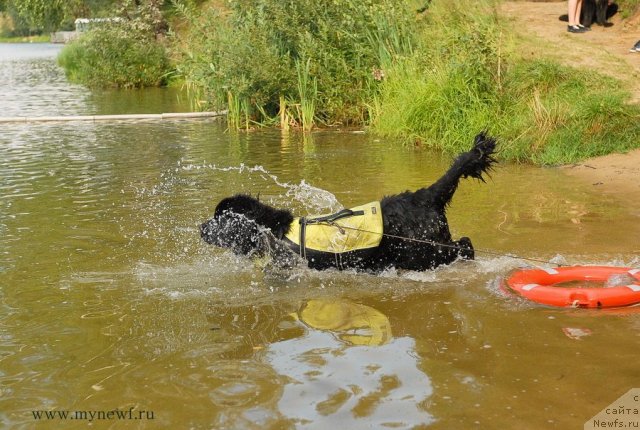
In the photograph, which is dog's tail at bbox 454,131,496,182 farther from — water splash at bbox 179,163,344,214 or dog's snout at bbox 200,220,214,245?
water splash at bbox 179,163,344,214

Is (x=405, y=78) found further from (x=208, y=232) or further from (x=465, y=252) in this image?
(x=208, y=232)

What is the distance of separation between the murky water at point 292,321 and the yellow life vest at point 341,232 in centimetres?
26

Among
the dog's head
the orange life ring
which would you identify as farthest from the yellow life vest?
the orange life ring

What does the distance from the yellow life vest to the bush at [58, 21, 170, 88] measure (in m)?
20.0

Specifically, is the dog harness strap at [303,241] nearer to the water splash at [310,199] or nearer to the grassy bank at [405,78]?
the water splash at [310,199]

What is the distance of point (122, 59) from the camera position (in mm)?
24922

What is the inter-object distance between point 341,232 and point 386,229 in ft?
1.07

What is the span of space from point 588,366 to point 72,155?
31.6ft

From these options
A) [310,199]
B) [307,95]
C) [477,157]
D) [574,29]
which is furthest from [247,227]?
[574,29]

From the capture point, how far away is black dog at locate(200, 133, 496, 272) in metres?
5.59

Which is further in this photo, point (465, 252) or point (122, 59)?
point (122, 59)

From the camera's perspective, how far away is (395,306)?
533 centimetres

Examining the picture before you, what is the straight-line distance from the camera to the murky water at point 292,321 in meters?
3.90

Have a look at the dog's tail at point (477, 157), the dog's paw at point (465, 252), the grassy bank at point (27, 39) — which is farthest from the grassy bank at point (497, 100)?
the grassy bank at point (27, 39)
